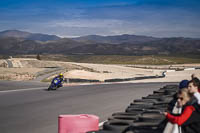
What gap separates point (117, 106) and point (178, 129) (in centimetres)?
1007

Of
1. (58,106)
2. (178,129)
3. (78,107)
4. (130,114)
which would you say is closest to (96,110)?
(78,107)

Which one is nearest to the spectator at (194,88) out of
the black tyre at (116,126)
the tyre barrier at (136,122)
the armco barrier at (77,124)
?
the tyre barrier at (136,122)

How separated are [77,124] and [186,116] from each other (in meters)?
3.03

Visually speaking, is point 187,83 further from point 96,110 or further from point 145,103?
point 96,110

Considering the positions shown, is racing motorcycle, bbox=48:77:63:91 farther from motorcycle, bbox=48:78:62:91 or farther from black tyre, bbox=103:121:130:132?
black tyre, bbox=103:121:130:132

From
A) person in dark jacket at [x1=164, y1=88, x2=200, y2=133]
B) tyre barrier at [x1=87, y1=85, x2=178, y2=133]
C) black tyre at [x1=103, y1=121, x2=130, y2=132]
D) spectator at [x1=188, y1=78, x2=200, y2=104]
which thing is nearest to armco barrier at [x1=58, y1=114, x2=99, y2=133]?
tyre barrier at [x1=87, y1=85, x2=178, y2=133]

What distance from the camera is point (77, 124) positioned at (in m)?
7.68

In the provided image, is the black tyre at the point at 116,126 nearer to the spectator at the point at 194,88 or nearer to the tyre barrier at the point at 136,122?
the tyre barrier at the point at 136,122

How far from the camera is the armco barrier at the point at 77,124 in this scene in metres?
7.68

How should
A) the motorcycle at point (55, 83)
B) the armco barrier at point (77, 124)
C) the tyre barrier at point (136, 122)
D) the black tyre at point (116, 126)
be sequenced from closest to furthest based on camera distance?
the tyre barrier at point (136, 122)
the black tyre at point (116, 126)
the armco barrier at point (77, 124)
the motorcycle at point (55, 83)

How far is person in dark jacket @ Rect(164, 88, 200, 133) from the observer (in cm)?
531

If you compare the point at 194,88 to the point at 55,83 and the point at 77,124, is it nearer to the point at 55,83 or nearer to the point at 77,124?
the point at 77,124

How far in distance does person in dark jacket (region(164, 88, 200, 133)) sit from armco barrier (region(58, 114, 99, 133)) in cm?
270

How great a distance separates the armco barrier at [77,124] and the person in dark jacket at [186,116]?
8.84 ft
